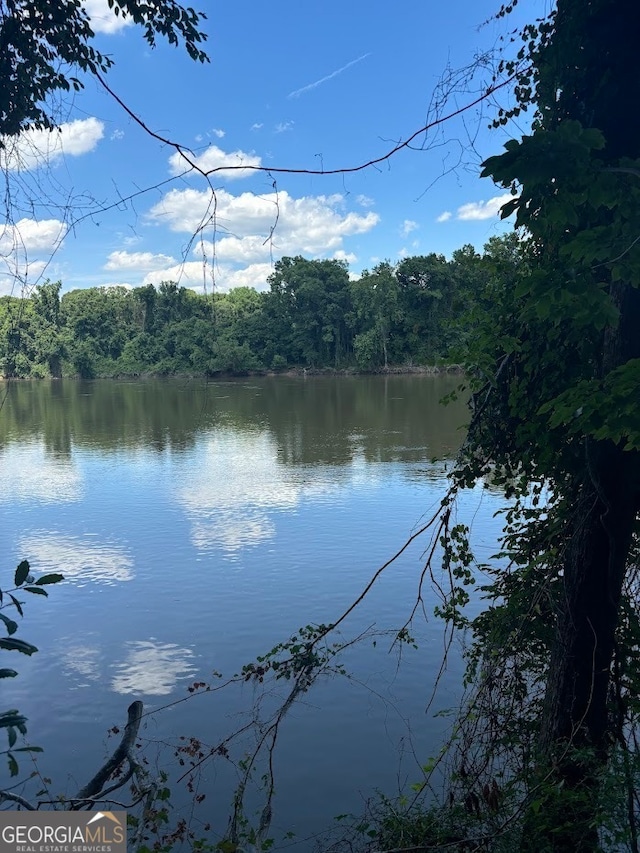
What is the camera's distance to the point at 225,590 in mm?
10047

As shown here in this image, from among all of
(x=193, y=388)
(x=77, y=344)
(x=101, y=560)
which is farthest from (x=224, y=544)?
(x=77, y=344)

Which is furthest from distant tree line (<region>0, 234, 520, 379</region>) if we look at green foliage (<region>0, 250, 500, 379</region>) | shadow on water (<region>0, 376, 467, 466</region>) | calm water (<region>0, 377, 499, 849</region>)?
calm water (<region>0, 377, 499, 849</region>)

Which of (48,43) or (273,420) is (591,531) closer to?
(48,43)

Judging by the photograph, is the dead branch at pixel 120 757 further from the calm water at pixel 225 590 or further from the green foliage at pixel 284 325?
the green foliage at pixel 284 325

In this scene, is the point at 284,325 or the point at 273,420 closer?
the point at 273,420

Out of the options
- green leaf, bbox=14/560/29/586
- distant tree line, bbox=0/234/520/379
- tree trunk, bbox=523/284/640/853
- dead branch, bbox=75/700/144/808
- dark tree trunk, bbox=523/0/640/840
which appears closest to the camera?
green leaf, bbox=14/560/29/586

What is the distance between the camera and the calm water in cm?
599

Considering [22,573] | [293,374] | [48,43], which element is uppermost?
[48,43]

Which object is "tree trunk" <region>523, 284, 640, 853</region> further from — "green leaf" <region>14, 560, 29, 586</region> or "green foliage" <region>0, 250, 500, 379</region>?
"green foliage" <region>0, 250, 500, 379</region>

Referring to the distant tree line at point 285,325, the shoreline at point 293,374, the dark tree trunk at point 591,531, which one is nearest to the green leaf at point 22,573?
the dark tree trunk at point 591,531

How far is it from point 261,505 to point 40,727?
9170mm

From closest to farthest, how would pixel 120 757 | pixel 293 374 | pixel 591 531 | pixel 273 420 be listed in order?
pixel 120 757 → pixel 591 531 → pixel 273 420 → pixel 293 374

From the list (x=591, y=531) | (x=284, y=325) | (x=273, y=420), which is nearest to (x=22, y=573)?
(x=591, y=531)

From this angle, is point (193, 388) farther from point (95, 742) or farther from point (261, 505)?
point (95, 742)
